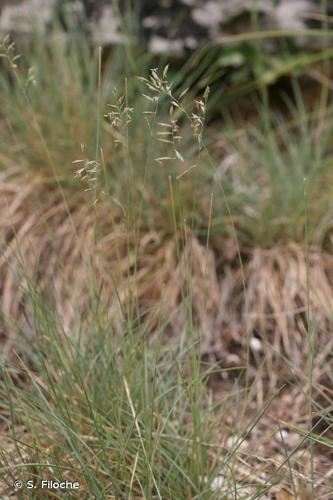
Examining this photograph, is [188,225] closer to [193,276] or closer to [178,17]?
[193,276]

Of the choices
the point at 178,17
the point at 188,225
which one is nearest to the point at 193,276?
A: the point at 188,225

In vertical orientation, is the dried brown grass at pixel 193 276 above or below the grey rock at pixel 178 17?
below

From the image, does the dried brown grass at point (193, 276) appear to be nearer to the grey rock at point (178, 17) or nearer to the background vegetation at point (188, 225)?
the background vegetation at point (188, 225)

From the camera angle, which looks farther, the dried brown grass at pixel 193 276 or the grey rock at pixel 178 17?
the grey rock at pixel 178 17

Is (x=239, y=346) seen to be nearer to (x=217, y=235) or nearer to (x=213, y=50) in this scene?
(x=217, y=235)

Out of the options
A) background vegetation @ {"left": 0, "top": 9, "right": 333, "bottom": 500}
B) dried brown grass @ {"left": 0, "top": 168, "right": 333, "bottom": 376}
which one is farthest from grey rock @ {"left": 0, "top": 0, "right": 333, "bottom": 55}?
dried brown grass @ {"left": 0, "top": 168, "right": 333, "bottom": 376}

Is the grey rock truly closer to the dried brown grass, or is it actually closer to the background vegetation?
the background vegetation

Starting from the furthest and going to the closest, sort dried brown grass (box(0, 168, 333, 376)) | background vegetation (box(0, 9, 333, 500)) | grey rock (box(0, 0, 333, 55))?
grey rock (box(0, 0, 333, 55)), dried brown grass (box(0, 168, 333, 376)), background vegetation (box(0, 9, 333, 500))

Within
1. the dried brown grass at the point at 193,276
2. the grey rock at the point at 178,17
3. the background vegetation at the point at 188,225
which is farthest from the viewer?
the grey rock at the point at 178,17

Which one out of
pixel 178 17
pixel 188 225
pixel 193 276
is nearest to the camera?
pixel 193 276

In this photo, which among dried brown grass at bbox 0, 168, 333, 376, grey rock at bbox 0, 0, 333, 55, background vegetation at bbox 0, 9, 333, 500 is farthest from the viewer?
grey rock at bbox 0, 0, 333, 55

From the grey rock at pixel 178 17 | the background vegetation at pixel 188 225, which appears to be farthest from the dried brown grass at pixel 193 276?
the grey rock at pixel 178 17
